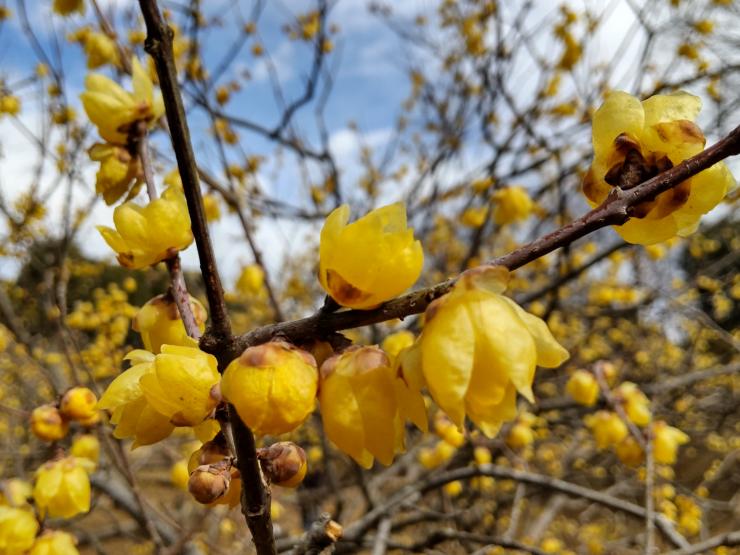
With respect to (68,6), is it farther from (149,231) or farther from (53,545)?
(53,545)

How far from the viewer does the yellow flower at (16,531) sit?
127cm

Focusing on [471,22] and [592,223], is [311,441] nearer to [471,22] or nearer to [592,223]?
[471,22]

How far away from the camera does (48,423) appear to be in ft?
4.71

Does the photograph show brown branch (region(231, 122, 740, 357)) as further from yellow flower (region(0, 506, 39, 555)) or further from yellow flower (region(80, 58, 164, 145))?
yellow flower (region(0, 506, 39, 555))

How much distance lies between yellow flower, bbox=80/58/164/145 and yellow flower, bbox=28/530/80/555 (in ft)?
3.04

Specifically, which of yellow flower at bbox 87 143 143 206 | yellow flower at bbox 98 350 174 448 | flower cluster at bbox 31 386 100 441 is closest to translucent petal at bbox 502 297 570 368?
yellow flower at bbox 98 350 174 448

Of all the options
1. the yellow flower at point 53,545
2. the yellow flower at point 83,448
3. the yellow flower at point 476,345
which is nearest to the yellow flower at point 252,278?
the yellow flower at point 83,448

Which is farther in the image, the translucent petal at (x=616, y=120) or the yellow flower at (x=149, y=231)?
the yellow flower at (x=149, y=231)

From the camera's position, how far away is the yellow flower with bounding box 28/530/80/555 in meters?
1.30

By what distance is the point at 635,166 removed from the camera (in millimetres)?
707

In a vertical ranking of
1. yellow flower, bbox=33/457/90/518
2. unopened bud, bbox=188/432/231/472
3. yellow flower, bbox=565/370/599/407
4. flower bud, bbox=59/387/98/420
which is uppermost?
yellow flower, bbox=565/370/599/407

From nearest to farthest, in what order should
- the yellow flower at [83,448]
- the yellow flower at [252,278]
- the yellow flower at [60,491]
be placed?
1. the yellow flower at [60,491]
2. the yellow flower at [83,448]
3. the yellow flower at [252,278]

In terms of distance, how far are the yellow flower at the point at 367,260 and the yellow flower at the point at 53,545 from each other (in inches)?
44.2

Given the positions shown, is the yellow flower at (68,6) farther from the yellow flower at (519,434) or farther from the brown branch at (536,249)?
the yellow flower at (519,434)
